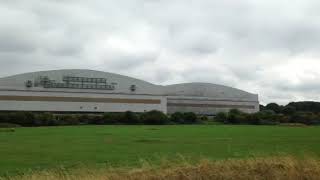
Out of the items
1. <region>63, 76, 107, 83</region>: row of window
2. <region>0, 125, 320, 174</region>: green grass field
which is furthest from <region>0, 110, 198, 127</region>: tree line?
<region>0, 125, 320, 174</region>: green grass field

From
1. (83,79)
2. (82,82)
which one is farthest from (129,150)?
(83,79)

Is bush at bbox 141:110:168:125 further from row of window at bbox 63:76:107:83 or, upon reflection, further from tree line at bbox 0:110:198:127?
row of window at bbox 63:76:107:83

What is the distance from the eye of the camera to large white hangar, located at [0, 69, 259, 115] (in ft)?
431

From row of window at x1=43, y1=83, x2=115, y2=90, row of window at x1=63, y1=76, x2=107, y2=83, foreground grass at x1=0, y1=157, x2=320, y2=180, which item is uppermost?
row of window at x1=63, y1=76, x2=107, y2=83

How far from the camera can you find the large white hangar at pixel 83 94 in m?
131

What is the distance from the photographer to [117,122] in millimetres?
110750

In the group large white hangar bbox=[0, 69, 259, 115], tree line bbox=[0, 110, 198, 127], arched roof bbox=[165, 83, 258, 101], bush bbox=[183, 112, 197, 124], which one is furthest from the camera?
arched roof bbox=[165, 83, 258, 101]

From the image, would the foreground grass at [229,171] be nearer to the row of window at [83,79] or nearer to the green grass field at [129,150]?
the green grass field at [129,150]

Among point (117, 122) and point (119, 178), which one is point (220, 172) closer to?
point (119, 178)

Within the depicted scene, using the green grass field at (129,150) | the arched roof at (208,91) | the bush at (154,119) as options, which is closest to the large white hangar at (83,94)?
the arched roof at (208,91)

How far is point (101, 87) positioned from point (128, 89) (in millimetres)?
8808

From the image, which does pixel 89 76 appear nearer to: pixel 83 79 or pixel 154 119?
pixel 83 79

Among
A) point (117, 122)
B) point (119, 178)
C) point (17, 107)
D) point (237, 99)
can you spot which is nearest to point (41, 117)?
point (117, 122)

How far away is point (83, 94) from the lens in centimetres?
13638
